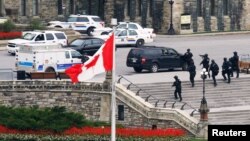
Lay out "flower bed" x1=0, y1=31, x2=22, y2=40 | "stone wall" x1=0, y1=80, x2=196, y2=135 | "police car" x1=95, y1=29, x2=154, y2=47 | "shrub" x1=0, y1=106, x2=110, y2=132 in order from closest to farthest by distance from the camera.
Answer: "shrub" x1=0, y1=106, x2=110, y2=132
"stone wall" x1=0, y1=80, x2=196, y2=135
"police car" x1=95, y1=29, x2=154, y2=47
"flower bed" x1=0, y1=31, x2=22, y2=40

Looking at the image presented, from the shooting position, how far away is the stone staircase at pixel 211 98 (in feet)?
173

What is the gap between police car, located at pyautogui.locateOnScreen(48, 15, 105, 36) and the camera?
77.0 metres

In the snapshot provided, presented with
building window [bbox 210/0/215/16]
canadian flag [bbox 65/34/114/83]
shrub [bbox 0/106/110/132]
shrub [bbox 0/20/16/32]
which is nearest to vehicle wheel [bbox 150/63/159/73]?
shrub [bbox 0/106/110/132]

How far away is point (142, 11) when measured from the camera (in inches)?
3268

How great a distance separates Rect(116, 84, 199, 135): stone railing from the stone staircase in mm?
431

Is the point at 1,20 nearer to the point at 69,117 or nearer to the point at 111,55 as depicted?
the point at 69,117

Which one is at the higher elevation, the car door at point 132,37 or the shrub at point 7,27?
the shrub at point 7,27

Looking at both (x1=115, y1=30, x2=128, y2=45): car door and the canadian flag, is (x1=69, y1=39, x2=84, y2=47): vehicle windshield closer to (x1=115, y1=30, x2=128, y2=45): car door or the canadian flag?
(x1=115, y1=30, x2=128, y2=45): car door

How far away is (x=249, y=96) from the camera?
2202 inches

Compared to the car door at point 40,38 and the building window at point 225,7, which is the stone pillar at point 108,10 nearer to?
the building window at point 225,7

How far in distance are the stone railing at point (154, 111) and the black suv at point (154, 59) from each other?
5275mm

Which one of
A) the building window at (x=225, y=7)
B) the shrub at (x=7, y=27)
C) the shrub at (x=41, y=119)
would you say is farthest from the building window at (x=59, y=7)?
the shrub at (x=41, y=119)

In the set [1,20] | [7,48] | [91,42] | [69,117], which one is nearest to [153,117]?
[69,117]

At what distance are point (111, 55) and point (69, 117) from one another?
14.3 metres
